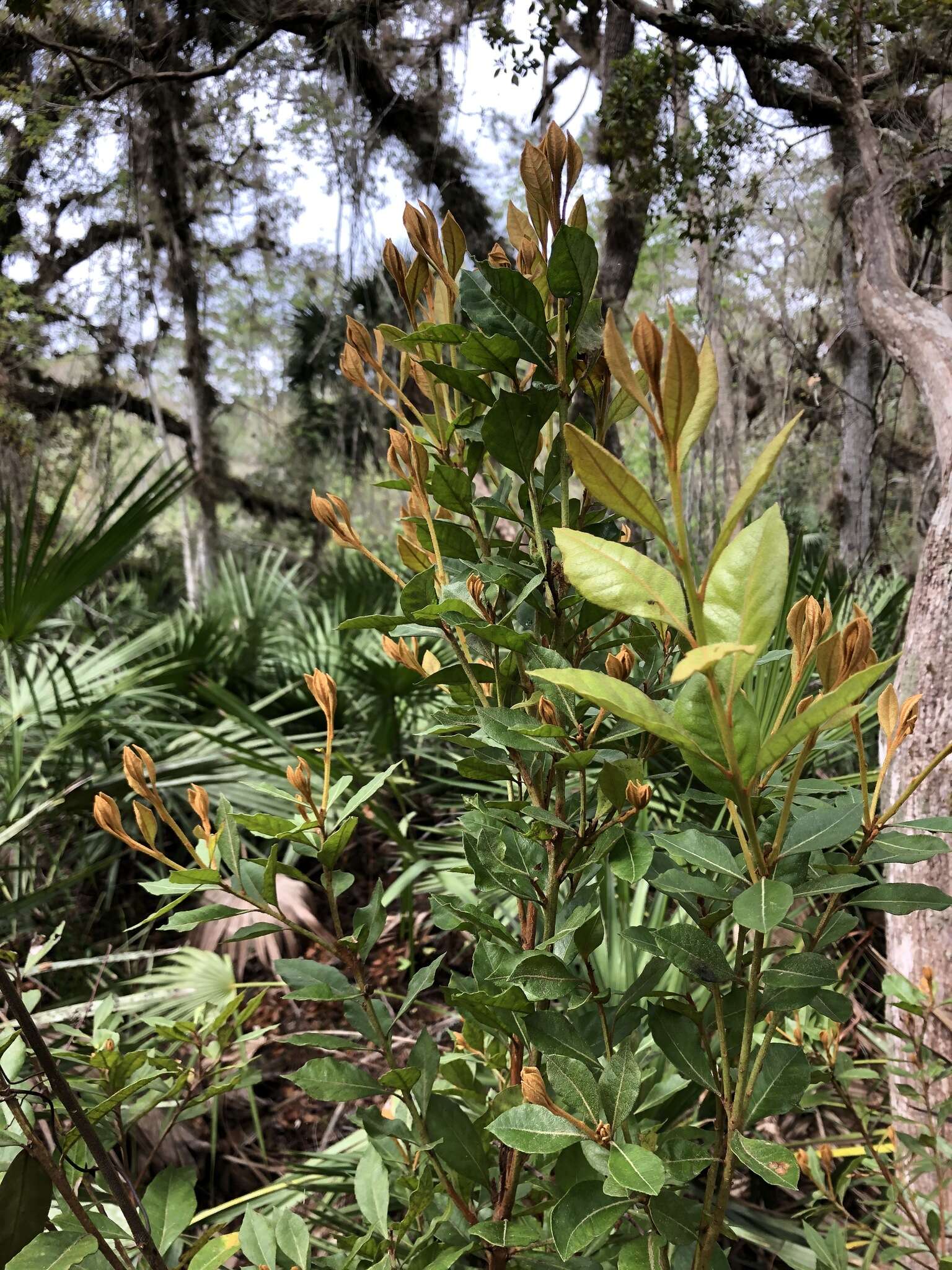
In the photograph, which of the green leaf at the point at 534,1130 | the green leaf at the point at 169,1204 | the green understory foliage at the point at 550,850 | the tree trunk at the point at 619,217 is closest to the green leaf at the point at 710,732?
the green understory foliage at the point at 550,850

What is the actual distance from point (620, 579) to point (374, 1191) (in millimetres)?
466

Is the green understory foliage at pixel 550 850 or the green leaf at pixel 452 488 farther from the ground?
the green leaf at pixel 452 488

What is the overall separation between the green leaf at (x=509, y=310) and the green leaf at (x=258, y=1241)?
0.54 metres

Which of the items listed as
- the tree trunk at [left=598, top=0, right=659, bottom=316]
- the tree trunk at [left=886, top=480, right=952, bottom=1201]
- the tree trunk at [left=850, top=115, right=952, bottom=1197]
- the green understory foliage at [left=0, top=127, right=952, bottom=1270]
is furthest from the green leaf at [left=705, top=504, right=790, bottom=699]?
the tree trunk at [left=598, top=0, right=659, bottom=316]

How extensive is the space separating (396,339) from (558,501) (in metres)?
0.15

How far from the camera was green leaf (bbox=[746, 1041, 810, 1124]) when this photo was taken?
0.39 m

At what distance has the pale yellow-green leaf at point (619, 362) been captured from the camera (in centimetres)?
24

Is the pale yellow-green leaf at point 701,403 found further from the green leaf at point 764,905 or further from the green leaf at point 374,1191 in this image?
the green leaf at point 374,1191

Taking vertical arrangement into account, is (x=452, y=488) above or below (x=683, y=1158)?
above

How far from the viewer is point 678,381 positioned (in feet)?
0.77

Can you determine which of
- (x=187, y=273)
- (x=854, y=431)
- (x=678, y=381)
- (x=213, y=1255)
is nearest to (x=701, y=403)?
(x=678, y=381)

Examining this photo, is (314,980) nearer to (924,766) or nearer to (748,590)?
(748,590)

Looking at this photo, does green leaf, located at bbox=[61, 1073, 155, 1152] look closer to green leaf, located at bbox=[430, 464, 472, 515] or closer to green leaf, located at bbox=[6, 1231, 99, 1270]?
green leaf, located at bbox=[6, 1231, 99, 1270]

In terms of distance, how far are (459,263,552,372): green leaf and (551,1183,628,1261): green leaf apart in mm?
432
